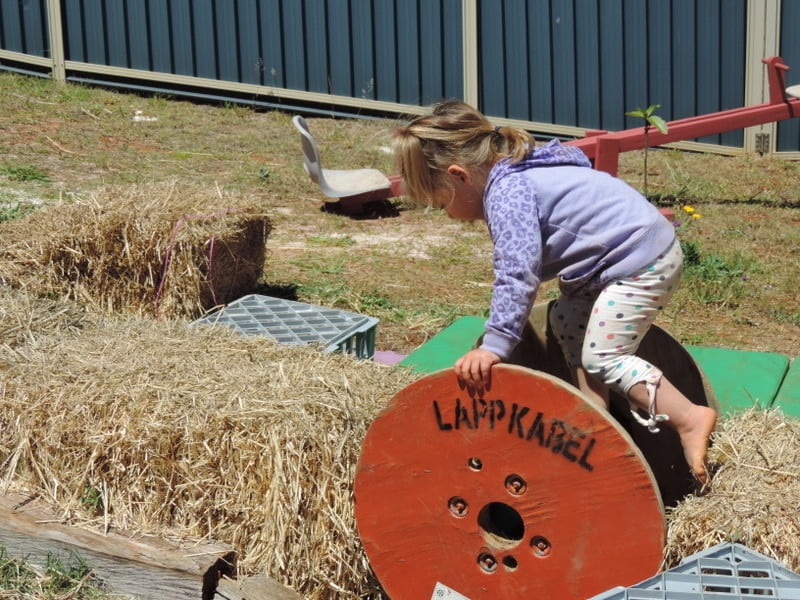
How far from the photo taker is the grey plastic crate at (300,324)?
4.54m

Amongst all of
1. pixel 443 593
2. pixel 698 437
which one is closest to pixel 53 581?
pixel 443 593

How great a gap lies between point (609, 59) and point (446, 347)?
6.13 metres

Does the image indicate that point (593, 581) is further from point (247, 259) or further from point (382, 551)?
point (247, 259)

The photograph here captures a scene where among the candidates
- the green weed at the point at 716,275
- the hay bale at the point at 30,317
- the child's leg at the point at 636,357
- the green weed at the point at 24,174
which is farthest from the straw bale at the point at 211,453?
the green weed at the point at 24,174

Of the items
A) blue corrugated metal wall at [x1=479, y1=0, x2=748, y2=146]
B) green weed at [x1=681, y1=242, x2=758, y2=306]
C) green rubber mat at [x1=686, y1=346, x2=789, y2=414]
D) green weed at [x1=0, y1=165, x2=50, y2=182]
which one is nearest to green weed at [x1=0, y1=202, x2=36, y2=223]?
green weed at [x1=0, y1=165, x2=50, y2=182]

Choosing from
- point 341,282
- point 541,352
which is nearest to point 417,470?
point 541,352

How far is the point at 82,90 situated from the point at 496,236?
9575 mm

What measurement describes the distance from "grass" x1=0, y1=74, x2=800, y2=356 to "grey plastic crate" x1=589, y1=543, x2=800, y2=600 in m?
1.55

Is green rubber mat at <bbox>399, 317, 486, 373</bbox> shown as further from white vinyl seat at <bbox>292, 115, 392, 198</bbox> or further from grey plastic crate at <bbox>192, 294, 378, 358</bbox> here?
white vinyl seat at <bbox>292, 115, 392, 198</bbox>

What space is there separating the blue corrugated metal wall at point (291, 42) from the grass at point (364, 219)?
410 millimetres

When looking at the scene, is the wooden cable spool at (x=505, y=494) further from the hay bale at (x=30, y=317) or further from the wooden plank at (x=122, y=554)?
the hay bale at (x=30, y=317)

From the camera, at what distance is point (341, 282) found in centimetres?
646

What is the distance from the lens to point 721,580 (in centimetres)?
241

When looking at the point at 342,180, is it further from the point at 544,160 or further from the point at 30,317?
the point at 544,160
